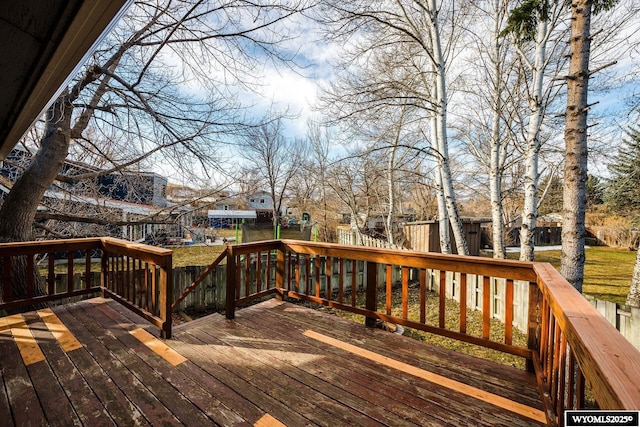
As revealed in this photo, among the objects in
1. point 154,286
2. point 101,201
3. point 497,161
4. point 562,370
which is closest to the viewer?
point 562,370

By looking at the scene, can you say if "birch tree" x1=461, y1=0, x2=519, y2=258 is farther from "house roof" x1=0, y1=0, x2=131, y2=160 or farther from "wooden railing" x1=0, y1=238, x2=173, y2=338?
"house roof" x1=0, y1=0, x2=131, y2=160

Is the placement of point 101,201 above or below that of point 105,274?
above

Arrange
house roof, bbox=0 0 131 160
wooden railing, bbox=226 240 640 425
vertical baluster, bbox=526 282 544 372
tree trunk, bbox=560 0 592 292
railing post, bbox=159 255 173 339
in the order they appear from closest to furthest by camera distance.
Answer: wooden railing, bbox=226 240 640 425 → house roof, bbox=0 0 131 160 → vertical baluster, bbox=526 282 544 372 → tree trunk, bbox=560 0 592 292 → railing post, bbox=159 255 173 339

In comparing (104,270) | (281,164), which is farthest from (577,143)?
(281,164)

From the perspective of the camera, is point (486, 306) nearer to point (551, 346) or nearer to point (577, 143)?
point (551, 346)

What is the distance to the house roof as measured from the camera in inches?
38.6

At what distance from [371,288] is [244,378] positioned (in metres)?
1.50

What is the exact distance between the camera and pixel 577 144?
2613 millimetres

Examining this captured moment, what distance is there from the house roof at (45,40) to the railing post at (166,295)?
1645 millimetres

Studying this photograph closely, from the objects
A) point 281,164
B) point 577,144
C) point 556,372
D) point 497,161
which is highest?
point 281,164

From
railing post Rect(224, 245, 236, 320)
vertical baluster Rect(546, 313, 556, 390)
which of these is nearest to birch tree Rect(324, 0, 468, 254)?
railing post Rect(224, 245, 236, 320)

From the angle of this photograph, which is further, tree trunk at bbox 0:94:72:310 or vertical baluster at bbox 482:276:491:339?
tree trunk at bbox 0:94:72:310

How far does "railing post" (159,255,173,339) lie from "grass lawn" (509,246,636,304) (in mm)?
7676

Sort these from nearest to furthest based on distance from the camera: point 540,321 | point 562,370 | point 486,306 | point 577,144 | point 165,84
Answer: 1. point 562,370
2. point 540,321
3. point 486,306
4. point 577,144
5. point 165,84
